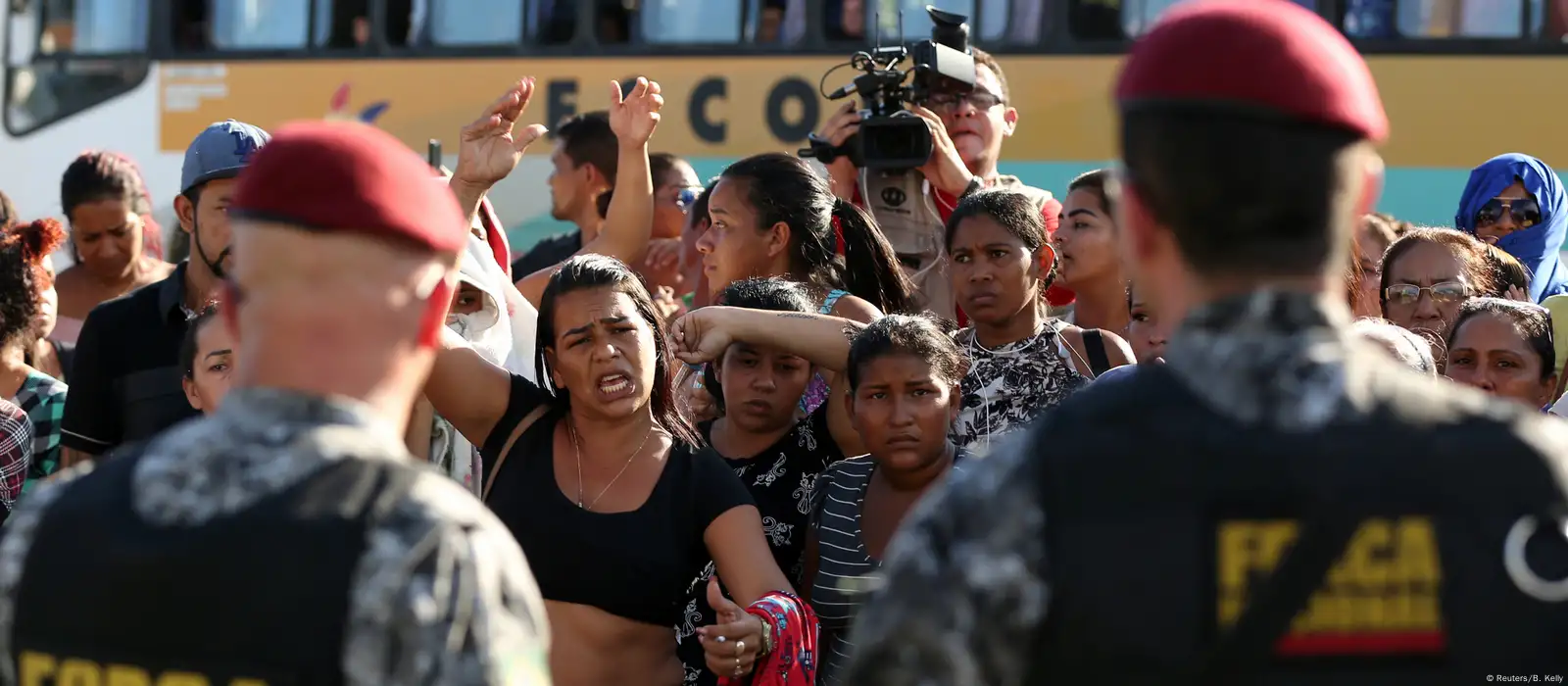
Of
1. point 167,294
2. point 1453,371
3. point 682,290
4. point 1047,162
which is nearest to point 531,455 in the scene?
point 167,294

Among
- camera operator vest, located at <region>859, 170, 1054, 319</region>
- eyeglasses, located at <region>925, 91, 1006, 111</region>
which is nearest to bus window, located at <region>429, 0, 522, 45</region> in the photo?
eyeglasses, located at <region>925, 91, 1006, 111</region>

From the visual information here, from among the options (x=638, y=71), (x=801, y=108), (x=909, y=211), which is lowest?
(x=909, y=211)

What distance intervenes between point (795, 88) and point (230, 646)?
938 centimetres

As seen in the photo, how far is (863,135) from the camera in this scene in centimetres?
609

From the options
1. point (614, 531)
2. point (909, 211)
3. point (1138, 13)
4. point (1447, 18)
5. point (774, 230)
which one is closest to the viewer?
point (614, 531)

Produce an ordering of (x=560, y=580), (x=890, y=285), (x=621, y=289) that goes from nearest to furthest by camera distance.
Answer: (x=560, y=580), (x=621, y=289), (x=890, y=285)

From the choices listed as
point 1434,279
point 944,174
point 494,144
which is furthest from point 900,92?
point 494,144

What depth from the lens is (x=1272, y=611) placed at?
5.72 ft

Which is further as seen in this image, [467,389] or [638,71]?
[638,71]

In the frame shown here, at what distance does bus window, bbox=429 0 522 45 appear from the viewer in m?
11.6

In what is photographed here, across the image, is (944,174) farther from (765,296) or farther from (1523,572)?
(1523,572)

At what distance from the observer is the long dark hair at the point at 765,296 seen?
4.69 m

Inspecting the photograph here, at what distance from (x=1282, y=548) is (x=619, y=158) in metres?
3.85

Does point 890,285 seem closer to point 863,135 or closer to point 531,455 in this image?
point 863,135
